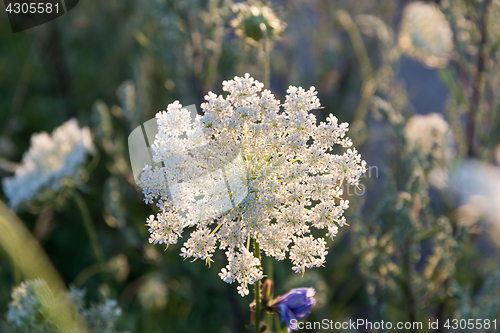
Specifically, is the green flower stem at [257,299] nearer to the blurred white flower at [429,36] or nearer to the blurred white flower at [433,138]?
the blurred white flower at [433,138]

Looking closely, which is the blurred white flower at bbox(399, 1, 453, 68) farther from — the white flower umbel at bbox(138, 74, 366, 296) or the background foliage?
the white flower umbel at bbox(138, 74, 366, 296)

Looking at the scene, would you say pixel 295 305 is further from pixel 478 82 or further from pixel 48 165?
pixel 478 82

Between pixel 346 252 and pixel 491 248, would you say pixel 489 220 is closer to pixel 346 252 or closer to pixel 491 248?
pixel 346 252

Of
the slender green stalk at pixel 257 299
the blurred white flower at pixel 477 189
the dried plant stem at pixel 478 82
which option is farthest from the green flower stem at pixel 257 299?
the dried plant stem at pixel 478 82

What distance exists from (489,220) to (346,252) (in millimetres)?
751

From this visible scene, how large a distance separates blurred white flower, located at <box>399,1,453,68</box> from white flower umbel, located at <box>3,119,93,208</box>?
1.35m

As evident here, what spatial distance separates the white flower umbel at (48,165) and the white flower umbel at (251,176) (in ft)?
2.25

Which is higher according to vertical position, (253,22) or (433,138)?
(253,22)

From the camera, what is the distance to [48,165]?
3.78ft

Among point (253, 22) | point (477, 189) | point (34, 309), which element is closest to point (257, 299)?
point (34, 309)

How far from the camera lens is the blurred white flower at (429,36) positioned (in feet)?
5.12

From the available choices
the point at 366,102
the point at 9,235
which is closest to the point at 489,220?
the point at 366,102

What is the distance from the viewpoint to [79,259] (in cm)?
183

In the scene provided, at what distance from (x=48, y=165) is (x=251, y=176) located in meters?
0.83
